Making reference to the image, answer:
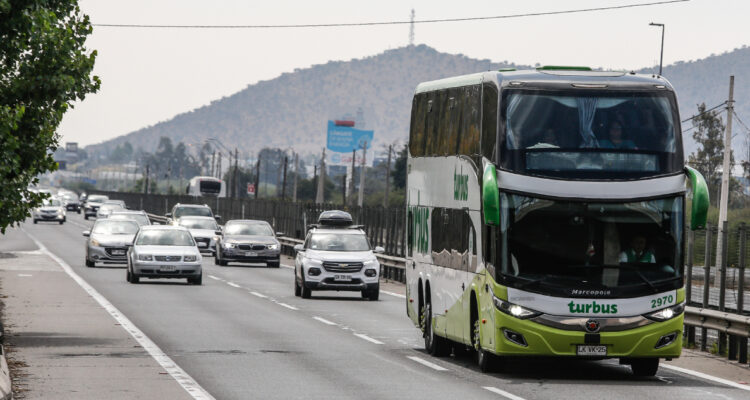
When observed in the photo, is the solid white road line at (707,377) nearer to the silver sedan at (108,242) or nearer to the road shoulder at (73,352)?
the road shoulder at (73,352)

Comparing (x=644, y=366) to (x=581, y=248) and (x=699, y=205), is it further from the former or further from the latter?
(x=699, y=205)

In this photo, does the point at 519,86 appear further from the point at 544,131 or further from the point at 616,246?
the point at 616,246

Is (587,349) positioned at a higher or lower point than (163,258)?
higher

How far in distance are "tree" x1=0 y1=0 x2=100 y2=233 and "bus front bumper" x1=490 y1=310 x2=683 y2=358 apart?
657cm

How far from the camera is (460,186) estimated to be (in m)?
18.4

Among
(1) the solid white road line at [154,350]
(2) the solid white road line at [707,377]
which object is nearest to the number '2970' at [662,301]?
(2) the solid white road line at [707,377]

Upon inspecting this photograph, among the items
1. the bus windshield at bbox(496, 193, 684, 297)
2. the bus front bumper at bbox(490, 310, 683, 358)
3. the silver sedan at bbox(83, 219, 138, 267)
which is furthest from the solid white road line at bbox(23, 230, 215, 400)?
the silver sedan at bbox(83, 219, 138, 267)

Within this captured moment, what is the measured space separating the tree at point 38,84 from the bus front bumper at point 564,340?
259 inches

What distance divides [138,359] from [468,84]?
5304mm

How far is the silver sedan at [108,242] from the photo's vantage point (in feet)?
146

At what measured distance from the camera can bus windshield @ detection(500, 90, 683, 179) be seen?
54.1 ft

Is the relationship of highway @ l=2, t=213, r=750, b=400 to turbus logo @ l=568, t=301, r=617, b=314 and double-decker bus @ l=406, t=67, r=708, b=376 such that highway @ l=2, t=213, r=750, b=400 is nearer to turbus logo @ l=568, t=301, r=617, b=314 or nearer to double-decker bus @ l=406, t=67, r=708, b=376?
double-decker bus @ l=406, t=67, r=708, b=376

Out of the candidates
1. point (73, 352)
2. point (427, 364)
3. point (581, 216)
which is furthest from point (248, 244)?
point (581, 216)

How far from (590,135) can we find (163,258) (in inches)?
876
